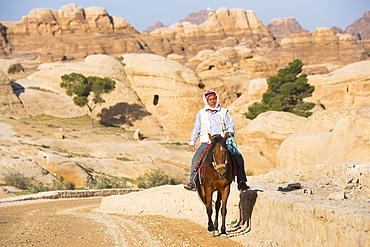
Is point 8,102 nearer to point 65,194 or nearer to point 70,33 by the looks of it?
point 65,194

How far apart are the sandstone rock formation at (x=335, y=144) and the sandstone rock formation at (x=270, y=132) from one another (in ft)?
29.5

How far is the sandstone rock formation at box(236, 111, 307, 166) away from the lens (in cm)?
3014

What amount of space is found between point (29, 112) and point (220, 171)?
45.3 metres

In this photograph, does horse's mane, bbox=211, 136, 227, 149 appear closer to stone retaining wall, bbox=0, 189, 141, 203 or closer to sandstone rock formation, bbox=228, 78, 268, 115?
stone retaining wall, bbox=0, 189, 141, 203

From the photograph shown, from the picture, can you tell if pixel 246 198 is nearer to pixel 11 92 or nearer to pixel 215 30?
pixel 11 92

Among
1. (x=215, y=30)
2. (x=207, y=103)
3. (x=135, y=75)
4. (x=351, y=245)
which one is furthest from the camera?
(x=215, y=30)

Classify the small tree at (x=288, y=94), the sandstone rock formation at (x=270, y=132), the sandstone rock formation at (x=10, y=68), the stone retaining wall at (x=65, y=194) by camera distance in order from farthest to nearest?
the sandstone rock formation at (x=10, y=68) < the small tree at (x=288, y=94) < the sandstone rock formation at (x=270, y=132) < the stone retaining wall at (x=65, y=194)

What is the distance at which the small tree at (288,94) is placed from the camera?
133 feet

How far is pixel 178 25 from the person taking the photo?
513 ft

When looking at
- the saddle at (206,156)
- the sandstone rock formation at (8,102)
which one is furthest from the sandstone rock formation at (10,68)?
the saddle at (206,156)

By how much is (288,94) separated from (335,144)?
30.1 metres

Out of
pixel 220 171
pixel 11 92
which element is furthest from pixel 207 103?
pixel 11 92

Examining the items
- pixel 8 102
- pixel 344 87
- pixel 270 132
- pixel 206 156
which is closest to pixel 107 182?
pixel 270 132

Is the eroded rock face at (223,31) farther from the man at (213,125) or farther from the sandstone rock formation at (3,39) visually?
the man at (213,125)
